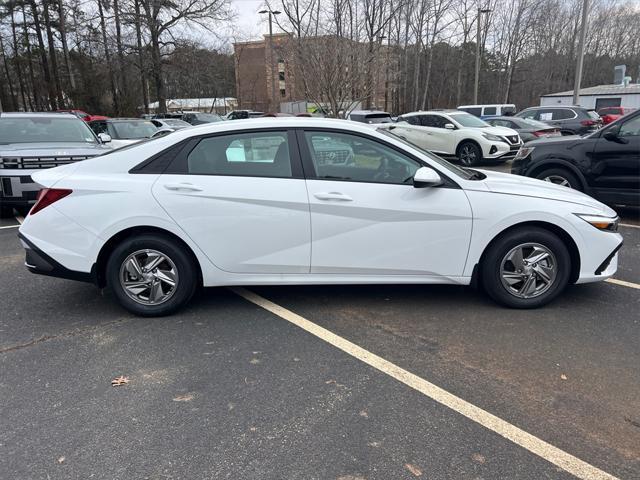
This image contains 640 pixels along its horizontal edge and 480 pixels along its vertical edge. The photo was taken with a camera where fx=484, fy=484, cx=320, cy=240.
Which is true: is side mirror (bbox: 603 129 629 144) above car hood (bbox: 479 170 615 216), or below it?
above

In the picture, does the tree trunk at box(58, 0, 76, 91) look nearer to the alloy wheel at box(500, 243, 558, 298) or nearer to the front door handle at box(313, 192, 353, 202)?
the front door handle at box(313, 192, 353, 202)

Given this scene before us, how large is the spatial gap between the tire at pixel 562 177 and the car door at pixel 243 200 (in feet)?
16.5

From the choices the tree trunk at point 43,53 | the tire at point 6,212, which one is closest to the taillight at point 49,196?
the tire at point 6,212

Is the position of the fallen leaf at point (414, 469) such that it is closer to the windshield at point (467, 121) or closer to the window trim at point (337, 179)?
the window trim at point (337, 179)

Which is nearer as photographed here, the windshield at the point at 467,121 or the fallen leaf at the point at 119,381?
the fallen leaf at the point at 119,381

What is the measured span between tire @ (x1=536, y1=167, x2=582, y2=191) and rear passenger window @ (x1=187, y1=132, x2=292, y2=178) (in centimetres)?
502

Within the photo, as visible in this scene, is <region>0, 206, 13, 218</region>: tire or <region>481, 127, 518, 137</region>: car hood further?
<region>481, 127, 518, 137</region>: car hood

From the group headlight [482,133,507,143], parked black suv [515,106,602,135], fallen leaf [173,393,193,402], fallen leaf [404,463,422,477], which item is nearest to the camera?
fallen leaf [404,463,422,477]

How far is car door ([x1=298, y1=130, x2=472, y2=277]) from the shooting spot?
3902 mm

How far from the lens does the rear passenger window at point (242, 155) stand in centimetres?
399

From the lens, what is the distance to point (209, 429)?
265 cm

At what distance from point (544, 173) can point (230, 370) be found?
6298 millimetres

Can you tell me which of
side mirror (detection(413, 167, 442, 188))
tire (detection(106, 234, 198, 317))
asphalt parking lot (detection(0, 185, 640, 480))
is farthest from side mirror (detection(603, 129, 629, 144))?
tire (detection(106, 234, 198, 317))

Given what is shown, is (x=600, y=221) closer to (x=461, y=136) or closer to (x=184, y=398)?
(x=184, y=398)
